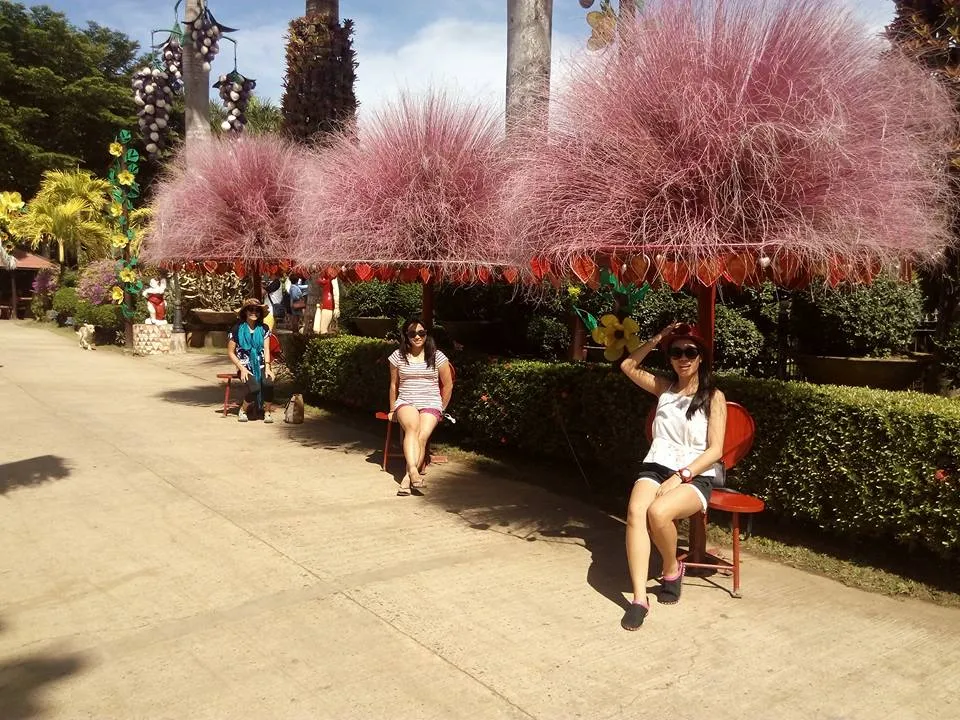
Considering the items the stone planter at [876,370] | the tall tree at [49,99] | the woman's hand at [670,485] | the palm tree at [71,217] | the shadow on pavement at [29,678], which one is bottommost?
the shadow on pavement at [29,678]

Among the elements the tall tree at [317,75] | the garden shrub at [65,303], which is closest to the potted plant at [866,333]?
the tall tree at [317,75]

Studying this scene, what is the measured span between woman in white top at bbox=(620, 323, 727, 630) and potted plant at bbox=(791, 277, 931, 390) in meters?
5.29

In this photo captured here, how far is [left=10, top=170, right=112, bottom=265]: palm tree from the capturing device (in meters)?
28.2

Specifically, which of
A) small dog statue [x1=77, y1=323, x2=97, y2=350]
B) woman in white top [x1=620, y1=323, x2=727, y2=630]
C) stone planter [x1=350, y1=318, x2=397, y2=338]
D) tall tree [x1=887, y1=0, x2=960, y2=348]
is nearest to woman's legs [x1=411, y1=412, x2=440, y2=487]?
woman in white top [x1=620, y1=323, x2=727, y2=630]

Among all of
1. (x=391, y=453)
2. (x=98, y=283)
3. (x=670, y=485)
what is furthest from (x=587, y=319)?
(x=98, y=283)

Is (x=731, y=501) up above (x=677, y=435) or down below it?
below

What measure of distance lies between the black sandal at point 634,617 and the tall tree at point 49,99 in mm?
37439

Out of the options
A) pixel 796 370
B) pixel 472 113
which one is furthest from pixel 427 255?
pixel 796 370

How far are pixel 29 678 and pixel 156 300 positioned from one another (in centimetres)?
1515

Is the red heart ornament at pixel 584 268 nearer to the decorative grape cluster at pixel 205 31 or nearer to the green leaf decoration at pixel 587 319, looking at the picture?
the green leaf decoration at pixel 587 319

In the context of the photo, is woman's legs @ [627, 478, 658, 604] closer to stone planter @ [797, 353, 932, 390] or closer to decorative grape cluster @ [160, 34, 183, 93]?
stone planter @ [797, 353, 932, 390]

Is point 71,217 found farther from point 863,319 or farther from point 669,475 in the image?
point 669,475

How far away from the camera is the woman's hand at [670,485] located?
13.4ft

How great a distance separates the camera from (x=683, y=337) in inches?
169
